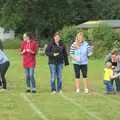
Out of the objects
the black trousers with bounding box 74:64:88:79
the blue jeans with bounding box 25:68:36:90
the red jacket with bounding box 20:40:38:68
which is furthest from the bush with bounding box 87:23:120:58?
the red jacket with bounding box 20:40:38:68

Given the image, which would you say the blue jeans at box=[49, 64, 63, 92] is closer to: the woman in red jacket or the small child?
the woman in red jacket

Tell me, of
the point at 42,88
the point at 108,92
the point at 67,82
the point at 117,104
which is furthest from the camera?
the point at 67,82

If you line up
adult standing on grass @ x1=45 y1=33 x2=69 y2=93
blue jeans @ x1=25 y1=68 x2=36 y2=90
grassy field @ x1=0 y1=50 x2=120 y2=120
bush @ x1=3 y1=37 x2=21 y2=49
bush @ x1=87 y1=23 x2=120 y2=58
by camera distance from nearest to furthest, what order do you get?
grassy field @ x1=0 y1=50 x2=120 y2=120 → adult standing on grass @ x1=45 y1=33 x2=69 y2=93 → blue jeans @ x1=25 y1=68 x2=36 y2=90 → bush @ x1=87 y1=23 x2=120 y2=58 → bush @ x1=3 y1=37 x2=21 y2=49

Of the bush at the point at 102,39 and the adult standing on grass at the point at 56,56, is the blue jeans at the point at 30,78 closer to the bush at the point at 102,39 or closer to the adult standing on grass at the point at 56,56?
the adult standing on grass at the point at 56,56

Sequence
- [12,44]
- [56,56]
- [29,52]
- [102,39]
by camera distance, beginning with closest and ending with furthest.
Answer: [56,56]
[29,52]
[102,39]
[12,44]

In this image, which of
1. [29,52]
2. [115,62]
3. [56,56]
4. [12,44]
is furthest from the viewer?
→ [12,44]

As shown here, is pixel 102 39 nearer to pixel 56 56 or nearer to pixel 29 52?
pixel 29 52

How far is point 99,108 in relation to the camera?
13.1 metres

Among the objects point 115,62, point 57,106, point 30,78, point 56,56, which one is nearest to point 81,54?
point 56,56

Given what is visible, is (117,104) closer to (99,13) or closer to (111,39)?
(111,39)

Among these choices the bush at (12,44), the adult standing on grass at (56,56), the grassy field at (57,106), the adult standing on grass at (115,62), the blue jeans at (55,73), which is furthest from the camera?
the bush at (12,44)

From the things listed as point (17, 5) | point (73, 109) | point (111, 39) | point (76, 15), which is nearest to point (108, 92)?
point (73, 109)

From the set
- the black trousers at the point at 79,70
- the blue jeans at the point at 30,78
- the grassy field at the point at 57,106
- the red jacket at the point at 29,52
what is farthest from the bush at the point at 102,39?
the red jacket at the point at 29,52

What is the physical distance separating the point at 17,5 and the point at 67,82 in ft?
184
